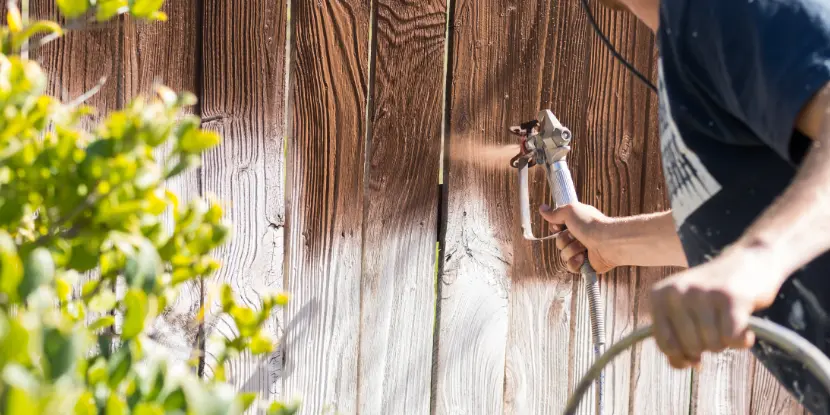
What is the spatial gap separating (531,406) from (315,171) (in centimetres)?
84

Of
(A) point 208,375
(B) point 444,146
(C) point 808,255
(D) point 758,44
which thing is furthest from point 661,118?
(A) point 208,375

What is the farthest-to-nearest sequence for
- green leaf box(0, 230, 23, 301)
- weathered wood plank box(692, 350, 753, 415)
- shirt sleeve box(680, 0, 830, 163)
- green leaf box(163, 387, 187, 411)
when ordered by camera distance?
weathered wood plank box(692, 350, 753, 415) → shirt sleeve box(680, 0, 830, 163) → green leaf box(163, 387, 187, 411) → green leaf box(0, 230, 23, 301)

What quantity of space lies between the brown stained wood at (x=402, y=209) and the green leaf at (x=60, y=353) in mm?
1293

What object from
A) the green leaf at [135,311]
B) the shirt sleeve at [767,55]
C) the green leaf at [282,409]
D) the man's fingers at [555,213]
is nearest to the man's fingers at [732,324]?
the shirt sleeve at [767,55]

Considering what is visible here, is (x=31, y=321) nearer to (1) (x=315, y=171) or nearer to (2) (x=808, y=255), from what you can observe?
(2) (x=808, y=255)

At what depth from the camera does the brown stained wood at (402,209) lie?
1823 millimetres

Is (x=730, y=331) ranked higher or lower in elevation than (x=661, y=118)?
lower

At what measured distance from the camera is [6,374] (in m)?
0.48

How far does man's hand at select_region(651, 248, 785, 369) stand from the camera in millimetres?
750

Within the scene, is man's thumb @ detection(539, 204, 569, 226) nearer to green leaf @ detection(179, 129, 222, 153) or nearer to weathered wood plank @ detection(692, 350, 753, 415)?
weathered wood plank @ detection(692, 350, 753, 415)

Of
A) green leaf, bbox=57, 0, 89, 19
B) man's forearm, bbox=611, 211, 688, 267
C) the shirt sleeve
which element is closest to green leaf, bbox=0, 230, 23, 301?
green leaf, bbox=57, 0, 89, 19

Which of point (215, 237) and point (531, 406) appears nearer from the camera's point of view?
point (215, 237)

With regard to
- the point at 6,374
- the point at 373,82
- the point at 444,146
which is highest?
→ the point at 373,82

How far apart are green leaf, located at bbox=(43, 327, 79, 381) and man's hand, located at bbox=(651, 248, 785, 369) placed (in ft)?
1.80
